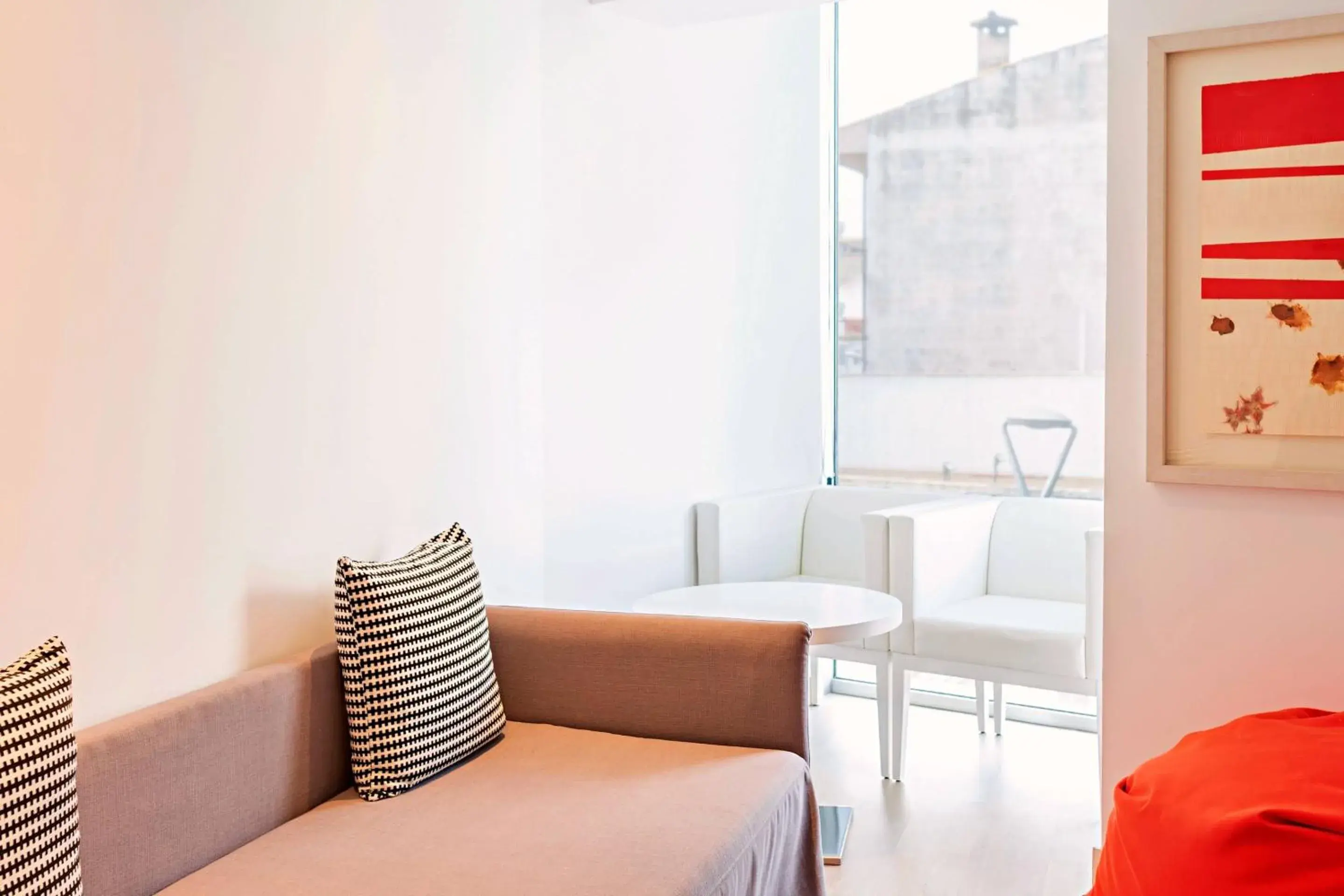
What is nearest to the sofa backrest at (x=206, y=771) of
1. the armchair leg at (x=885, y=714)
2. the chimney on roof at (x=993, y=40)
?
the armchair leg at (x=885, y=714)

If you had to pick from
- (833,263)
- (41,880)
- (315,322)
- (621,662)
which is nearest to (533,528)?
(621,662)

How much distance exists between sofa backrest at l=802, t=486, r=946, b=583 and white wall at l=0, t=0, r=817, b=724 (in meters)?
0.61

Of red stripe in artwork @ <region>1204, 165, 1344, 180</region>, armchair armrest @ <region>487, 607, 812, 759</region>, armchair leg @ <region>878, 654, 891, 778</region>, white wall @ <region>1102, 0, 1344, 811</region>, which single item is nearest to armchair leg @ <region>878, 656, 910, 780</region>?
armchair leg @ <region>878, 654, 891, 778</region>

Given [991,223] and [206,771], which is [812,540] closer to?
[991,223]

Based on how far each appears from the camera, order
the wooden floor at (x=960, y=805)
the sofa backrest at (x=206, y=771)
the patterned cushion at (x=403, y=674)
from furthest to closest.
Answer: the wooden floor at (x=960, y=805)
the patterned cushion at (x=403, y=674)
the sofa backrest at (x=206, y=771)

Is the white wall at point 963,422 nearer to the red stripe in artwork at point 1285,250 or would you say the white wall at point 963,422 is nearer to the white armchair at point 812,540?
the white armchair at point 812,540

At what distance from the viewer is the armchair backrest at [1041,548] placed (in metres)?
3.62

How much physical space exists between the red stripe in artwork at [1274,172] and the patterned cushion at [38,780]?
7.20ft

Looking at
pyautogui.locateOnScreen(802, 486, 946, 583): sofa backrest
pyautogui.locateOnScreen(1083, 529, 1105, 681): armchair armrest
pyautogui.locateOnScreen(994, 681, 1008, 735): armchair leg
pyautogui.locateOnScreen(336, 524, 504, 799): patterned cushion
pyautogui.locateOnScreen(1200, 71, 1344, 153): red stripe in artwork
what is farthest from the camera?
pyautogui.locateOnScreen(802, 486, 946, 583): sofa backrest

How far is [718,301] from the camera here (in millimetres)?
3980

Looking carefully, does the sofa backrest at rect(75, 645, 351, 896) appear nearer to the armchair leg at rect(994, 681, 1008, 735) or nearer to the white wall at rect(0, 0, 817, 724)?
the white wall at rect(0, 0, 817, 724)

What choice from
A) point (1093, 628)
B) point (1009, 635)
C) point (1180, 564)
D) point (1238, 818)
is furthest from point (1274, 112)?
point (1009, 635)

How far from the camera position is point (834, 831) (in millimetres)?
2924

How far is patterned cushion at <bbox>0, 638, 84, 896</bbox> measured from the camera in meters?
1.34
